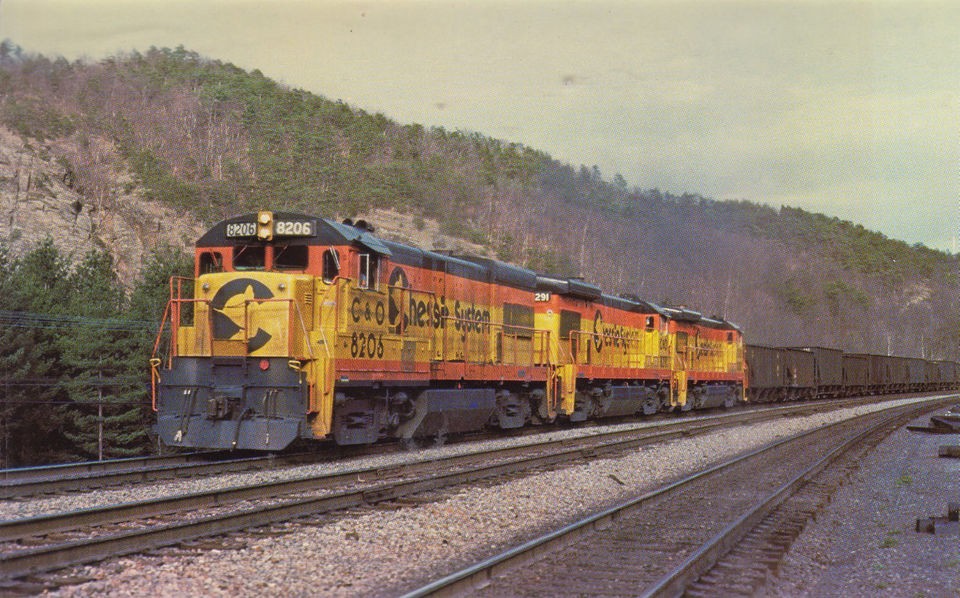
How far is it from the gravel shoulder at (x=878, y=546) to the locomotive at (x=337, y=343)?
6.34 meters

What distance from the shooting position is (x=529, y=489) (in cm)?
1074

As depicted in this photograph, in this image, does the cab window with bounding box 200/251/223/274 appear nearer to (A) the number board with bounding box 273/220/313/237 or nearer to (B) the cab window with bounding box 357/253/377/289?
(A) the number board with bounding box 273/220/313/237

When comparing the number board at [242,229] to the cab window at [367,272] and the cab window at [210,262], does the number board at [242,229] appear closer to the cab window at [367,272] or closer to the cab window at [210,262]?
the cab window at [210,262]

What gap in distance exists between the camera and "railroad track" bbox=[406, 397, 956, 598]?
239 inches

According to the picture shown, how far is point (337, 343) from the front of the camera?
468 inches

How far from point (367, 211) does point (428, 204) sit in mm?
8765

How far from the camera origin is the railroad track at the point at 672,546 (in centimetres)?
607

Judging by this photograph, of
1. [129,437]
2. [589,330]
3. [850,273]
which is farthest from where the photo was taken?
[850,273]

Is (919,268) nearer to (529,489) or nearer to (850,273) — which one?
(850,273)

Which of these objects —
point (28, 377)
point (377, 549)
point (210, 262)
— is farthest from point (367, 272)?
point (28, 377)

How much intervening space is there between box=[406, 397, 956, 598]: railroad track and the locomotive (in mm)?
4641

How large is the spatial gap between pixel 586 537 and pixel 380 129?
68753mm

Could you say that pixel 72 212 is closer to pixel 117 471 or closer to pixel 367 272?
pixel 367 272

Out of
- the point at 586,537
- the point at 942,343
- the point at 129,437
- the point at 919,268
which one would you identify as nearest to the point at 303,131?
the point at 129,437
